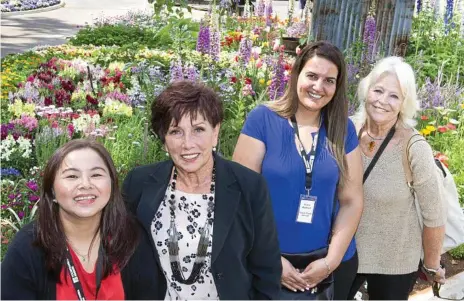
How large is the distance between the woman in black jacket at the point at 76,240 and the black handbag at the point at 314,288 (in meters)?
0.82

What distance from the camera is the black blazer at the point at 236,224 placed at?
2.61 metres

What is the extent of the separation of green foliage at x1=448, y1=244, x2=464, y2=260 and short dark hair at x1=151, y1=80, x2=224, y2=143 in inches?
138

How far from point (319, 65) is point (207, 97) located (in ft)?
2.27

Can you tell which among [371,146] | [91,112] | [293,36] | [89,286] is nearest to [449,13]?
[293,36]

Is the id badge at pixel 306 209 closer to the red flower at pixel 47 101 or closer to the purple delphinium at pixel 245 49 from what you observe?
the purple delphinium at pixel 245 49

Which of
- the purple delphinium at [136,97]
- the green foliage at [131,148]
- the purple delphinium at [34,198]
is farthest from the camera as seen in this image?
the purple delphinium at [136,97]

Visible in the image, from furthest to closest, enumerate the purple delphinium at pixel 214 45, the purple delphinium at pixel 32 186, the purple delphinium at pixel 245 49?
the purple delphinium at pixel 245 49 < the purple delphinium at pixel 214 45 < the purple delphinium at pixel 32 186

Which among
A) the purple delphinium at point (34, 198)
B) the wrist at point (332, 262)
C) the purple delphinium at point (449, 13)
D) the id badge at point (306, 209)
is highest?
the purple delphinium at point (449, 13)

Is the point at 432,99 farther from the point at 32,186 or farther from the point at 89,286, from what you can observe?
the point at 89,286

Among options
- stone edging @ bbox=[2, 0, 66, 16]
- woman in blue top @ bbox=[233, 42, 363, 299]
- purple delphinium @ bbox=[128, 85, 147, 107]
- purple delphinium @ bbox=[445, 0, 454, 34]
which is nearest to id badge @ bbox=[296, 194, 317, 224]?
woman in blue top @ bbox=[233, 42, 363, 299]

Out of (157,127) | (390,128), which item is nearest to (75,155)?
(157,127)

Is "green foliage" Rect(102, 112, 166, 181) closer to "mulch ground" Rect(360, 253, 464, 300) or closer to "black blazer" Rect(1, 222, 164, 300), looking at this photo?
"mulch ground" Rect(360, 253, 464, 300)

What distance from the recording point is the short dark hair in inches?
103

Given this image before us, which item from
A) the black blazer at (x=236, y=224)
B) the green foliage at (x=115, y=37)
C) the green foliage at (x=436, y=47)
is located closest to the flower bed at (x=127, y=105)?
the green foliage at (x=436, y=47)
